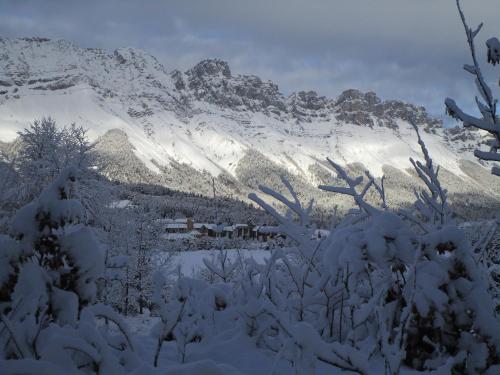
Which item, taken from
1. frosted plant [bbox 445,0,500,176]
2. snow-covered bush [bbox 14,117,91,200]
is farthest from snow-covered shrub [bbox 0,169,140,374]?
snow-covered bush [bbox 14,117,91,200]

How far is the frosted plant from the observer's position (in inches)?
75.6

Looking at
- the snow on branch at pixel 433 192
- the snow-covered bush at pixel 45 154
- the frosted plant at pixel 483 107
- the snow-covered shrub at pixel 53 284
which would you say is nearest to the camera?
the snow-covered shrub at pixel 53 284

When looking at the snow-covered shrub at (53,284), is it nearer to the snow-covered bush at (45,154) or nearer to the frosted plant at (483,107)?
the frosted plant at (483,107)

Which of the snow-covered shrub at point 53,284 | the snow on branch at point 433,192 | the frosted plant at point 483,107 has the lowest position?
the snow-covered shrub at point 53,284

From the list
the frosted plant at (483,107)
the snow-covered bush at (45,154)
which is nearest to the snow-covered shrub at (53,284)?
the frosted plant at (483,107)

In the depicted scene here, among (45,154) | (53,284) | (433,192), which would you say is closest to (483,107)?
(433,192)

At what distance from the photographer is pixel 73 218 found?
166 cm

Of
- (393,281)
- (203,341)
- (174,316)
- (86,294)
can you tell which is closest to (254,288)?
(203,341)

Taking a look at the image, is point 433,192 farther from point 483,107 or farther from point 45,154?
point 45,154

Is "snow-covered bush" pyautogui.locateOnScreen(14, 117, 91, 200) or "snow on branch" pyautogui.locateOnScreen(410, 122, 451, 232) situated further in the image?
"snow-covered bush" pyautogui.locateOnScreen(14, 117, 91, 200)

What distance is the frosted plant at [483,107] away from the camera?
192 centimetres

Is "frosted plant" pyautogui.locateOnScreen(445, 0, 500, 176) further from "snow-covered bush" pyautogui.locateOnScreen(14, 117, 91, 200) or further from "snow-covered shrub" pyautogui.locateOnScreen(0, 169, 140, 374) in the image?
"snow-covered bush" pyautogui.locateOnScreen(14, 117, 91, 200)

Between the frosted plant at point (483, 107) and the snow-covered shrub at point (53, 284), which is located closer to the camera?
the snow-covered shrub at point (53, 284)

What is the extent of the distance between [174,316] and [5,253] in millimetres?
786
